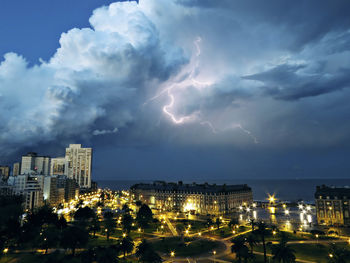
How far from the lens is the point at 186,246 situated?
290ft

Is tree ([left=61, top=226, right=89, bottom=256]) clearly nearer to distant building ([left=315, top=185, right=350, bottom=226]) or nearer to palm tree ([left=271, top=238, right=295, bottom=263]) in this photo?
palm tree ([left=271, top=238, right=295, bottom=263])

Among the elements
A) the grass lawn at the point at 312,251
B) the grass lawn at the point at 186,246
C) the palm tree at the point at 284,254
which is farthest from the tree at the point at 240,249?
the grass lawn at the point at 312,251

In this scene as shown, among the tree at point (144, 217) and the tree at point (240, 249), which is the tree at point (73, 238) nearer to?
the tree at point (144, 217)

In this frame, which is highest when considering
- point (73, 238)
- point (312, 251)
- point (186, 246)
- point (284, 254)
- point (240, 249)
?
point (284, 254)

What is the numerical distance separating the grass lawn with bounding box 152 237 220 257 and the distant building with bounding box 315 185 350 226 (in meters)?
75.3

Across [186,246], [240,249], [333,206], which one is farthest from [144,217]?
[333,206]

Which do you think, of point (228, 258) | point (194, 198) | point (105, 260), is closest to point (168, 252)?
point (228, 258)

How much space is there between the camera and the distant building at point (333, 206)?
411ft

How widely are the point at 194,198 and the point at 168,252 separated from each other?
116789 millimetres

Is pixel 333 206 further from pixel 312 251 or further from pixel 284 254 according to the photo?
pixel 284 254

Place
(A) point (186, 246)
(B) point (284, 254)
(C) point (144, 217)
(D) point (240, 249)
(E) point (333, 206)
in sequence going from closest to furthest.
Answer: (B) point (284, 254), (D) point (240, 249), (A) point (186, 246), (C) point (144, 217), (E) point (333, 206)

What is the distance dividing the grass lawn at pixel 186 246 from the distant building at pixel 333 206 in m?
75.3

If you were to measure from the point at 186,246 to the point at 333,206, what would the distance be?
91044 millimetres

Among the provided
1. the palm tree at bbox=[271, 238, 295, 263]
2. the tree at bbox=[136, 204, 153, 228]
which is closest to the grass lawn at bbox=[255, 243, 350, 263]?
the palm tree at bbox=[271, 238, 295, 263]
